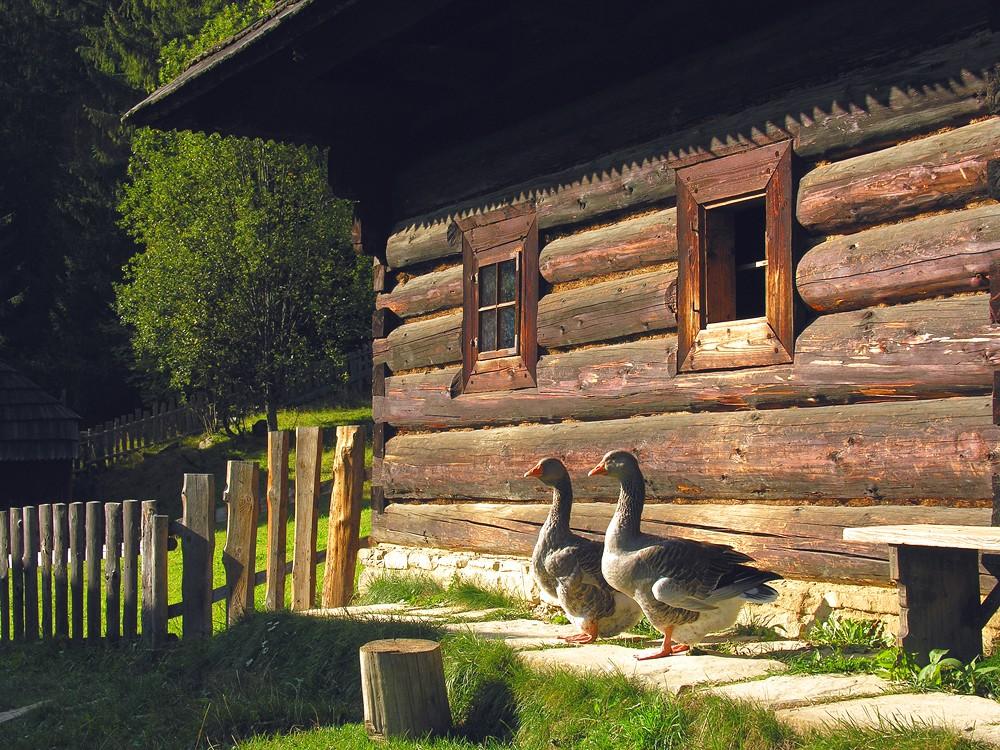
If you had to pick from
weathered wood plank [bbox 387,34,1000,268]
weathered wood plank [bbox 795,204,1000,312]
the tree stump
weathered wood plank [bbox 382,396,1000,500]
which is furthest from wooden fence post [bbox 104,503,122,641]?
weathered wood plank [bbox 795,204,1000,312]

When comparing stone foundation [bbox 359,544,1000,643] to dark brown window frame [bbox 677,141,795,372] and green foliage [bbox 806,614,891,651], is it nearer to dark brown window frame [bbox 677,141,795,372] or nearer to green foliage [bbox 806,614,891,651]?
green foliage [bbox 806,614,891,651]

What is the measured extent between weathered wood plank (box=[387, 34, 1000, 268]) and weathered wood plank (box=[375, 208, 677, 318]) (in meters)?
0.14

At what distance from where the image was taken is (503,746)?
5.25m

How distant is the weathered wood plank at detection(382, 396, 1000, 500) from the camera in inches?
215

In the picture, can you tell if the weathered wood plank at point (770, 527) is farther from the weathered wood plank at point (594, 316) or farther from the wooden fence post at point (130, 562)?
the wooden fence post at point (130, 562)

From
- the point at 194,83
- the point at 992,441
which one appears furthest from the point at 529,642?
the point at 194,83

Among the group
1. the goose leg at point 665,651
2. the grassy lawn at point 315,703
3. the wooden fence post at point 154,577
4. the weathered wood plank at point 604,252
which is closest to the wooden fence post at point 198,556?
the wooden fence post at point 154,577

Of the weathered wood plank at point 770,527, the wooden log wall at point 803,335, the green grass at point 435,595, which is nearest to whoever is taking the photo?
the wooden log wall at point 803,335

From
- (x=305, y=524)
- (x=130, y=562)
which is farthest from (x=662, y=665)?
(x=130, y=562)

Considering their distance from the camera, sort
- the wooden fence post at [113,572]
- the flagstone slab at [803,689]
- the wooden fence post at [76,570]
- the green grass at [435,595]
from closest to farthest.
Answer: the flagstone slab at [803,689], the green grass at [435,595], the wooden fence post at [113,572], the wooden fence post at [76,570]

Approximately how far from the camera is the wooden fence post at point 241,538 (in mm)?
8406

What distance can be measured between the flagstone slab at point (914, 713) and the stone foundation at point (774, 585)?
3.49 ft

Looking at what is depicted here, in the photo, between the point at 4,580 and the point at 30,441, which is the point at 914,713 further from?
the point at 30,441

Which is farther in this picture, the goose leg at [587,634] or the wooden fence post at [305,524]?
the wooden fence post at [305,524]
